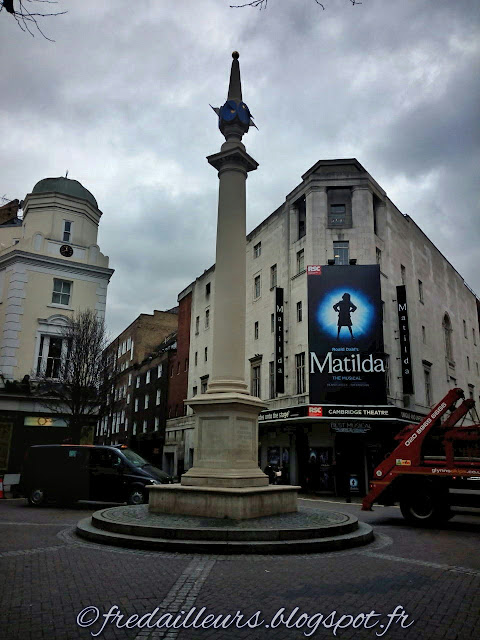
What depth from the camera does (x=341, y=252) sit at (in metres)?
28.5

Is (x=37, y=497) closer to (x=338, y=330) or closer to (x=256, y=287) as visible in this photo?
(x=338, y=330)

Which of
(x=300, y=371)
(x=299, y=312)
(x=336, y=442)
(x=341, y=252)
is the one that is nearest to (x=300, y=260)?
(x=341, y=252)

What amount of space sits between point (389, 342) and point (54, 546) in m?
22.3

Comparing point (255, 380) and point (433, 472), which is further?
point (255, 380)

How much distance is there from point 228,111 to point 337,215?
54.0ft

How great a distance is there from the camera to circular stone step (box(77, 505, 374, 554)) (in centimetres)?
818

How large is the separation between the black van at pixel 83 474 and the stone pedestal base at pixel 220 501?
5.71 metres

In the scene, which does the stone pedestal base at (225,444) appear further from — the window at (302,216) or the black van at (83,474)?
the window at (302,216)

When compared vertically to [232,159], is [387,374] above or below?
below

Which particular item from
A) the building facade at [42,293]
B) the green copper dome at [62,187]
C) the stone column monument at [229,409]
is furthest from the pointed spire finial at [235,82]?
the green copper dome at [62,187]

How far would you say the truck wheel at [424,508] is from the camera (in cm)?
1273

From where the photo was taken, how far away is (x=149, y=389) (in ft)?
164

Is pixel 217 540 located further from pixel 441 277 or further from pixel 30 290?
pixel 441 277

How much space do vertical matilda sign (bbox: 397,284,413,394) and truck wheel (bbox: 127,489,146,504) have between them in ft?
55.4
